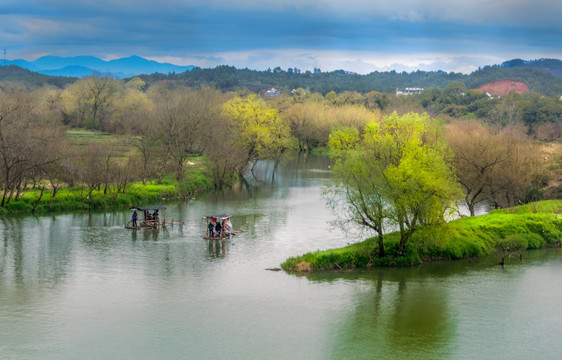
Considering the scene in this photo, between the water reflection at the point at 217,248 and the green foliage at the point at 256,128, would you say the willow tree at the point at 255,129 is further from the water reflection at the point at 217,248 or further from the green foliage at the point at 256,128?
the water reflection at the point at 217,248

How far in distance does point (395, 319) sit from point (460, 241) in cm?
1258

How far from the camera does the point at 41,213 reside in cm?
4997

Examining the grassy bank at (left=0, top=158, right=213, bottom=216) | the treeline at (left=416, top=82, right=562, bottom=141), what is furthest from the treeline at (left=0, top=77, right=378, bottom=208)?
the treeline at (left=416, top=82, right=562, bottom=141)

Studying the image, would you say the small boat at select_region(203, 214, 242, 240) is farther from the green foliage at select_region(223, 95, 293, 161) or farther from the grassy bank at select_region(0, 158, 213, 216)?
the green foliage at select_region(223, 95, 293, 161)

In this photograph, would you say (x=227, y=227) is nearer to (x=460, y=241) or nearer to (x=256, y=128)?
(x=460, y=241)

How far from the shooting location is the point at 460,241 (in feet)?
128

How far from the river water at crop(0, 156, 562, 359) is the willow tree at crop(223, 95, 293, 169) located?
37434 millimetres

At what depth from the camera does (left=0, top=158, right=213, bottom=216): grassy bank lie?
165 ft

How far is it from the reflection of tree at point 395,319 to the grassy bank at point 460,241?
1.12 metres

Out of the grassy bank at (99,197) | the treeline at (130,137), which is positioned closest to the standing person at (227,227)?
the grassy bank at (99,197)

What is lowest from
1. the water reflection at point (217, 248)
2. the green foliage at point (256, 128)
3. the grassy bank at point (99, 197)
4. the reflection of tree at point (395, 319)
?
the reflection of tree at point (395, 319)

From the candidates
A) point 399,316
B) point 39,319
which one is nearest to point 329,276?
point 399,316

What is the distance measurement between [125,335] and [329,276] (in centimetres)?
1265

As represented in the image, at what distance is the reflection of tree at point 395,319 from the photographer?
25.1m
